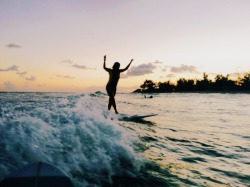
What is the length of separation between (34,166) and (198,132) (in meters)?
9.18

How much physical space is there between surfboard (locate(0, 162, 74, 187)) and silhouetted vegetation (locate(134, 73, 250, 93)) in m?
138

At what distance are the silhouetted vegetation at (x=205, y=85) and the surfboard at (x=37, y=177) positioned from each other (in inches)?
5446

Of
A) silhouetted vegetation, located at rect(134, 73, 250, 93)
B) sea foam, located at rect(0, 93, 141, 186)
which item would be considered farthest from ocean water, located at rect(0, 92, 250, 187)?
silhouetted vegetation, located at rect(134, 73, 250, 93)

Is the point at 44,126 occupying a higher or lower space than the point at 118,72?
lower

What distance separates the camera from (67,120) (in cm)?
710

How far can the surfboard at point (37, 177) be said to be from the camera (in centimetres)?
260

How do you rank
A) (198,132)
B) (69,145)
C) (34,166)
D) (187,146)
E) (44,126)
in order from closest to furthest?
1. (34,166)
2. (69,145)
3. (44,126)
4. (187,146)
5. (198,132)

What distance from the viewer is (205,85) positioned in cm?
14988

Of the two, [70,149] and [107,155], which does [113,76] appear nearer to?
[107,155]

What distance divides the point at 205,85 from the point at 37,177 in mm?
156405

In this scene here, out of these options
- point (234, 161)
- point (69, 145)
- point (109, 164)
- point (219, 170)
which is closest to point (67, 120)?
point (69, 145)

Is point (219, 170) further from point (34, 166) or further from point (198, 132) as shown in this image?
point (198, 132)

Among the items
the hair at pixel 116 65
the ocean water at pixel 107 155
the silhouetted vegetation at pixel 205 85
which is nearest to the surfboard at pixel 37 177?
the ocean water at pixel 107 155

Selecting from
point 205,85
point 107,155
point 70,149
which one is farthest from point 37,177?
point 205,85
